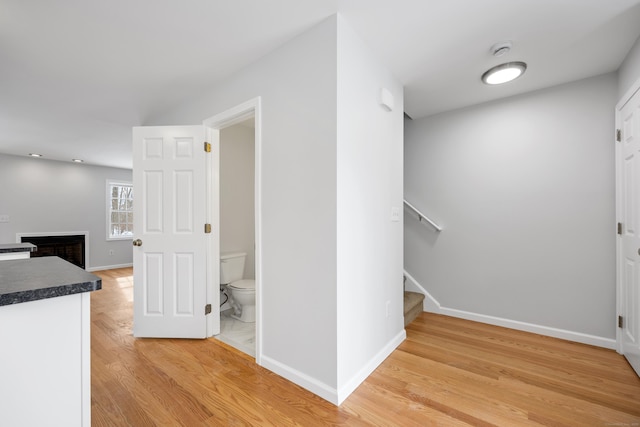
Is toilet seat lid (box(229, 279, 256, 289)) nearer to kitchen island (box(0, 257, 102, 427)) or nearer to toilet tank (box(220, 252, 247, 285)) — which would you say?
toilet tank (box(220, 252, 247, 285))

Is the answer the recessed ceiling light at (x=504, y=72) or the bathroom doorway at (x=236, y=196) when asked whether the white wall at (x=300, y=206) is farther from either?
the recessed ceiling light at (x=504, y=72)

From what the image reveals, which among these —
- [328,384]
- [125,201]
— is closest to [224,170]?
[328,384]

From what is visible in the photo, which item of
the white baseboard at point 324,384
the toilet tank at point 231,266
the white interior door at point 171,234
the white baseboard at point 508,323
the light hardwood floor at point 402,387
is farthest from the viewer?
the toilet tank at point 231,266

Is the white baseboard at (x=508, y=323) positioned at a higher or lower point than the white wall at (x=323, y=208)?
lower

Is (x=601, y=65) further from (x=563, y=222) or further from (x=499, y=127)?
(x=563, y=222)

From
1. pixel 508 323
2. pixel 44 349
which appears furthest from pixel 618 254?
pixel 44 349

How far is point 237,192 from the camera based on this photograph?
135 inches

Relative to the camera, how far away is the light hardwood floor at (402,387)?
152 cm

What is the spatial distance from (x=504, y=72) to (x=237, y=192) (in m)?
2.87

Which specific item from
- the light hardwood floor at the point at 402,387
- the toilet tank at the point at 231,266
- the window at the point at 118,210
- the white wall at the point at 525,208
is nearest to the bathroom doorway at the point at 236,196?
the toilet tank at the point at 231,266

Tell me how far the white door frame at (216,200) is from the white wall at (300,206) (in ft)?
0.14

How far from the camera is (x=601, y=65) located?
2189 millimetres

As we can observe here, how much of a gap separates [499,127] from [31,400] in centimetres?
357

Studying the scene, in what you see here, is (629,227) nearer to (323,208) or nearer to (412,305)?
(412,305)
